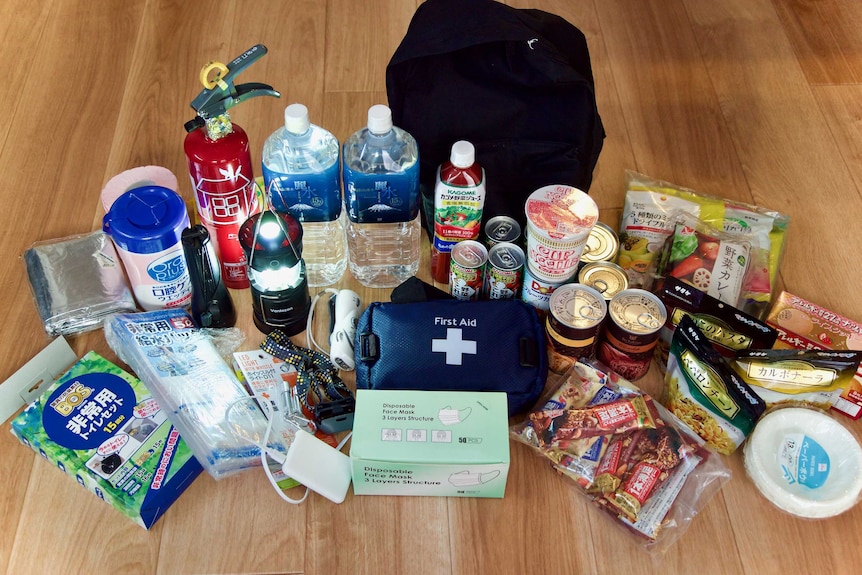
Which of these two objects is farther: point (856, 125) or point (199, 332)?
point (856, 125)

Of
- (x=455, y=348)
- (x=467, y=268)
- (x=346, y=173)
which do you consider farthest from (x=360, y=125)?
(x=455, y=348)

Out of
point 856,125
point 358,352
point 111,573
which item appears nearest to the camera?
point 111,573

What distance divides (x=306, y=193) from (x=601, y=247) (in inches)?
20.1

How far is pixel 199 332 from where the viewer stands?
4.18 feet

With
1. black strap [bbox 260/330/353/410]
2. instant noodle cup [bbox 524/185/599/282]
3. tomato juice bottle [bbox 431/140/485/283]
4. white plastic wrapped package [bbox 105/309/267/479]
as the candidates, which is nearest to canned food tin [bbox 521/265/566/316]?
instant noodle cup [bbox 524/185/599/282]

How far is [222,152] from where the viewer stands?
123 cm

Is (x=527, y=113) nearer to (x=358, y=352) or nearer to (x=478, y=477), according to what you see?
(x=358, y=352)

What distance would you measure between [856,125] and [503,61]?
94 cm

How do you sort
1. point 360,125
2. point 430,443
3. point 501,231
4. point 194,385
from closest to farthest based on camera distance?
point 430,443 < point 194,385 < point 501,231 < point 360,125

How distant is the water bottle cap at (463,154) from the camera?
122 cm

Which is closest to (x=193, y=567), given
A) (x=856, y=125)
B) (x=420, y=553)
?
(x=420, y=553)

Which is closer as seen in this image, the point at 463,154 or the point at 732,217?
the point at 463,154

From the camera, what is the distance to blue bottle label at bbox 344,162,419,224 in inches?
49.6

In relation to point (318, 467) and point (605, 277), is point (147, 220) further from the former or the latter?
point (605, 277)
